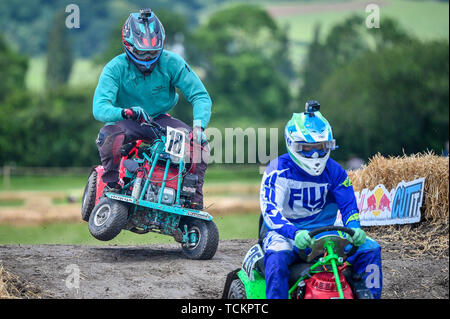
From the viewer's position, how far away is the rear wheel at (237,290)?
22.4 feet

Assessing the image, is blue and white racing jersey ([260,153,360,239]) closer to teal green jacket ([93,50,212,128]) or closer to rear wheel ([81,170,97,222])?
teal green jacket ([93,50,212,128])

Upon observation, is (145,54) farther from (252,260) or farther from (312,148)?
(252,260)

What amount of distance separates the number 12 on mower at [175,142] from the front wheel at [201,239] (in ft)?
2.88

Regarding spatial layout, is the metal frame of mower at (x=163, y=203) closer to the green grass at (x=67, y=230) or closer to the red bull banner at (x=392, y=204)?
the red bull banner at (x=392, y=204)

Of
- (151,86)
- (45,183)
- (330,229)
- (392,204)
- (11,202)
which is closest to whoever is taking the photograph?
(330,229)

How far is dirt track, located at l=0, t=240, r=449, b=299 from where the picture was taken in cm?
811

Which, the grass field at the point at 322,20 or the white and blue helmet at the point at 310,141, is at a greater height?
the grass field at the point at 322,20

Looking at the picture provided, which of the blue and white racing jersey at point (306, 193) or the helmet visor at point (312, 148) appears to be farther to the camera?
the blue and white racing jersey at point (306, 193)

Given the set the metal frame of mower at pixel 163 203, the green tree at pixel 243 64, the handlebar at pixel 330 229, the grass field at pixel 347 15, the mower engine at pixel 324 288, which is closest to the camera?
the mower engine at pixel 324 288

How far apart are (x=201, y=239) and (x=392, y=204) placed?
3057 mm

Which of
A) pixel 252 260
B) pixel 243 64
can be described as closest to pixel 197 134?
pixel 252 260

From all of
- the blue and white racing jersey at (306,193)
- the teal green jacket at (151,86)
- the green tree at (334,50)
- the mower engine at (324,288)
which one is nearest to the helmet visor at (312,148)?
the blue and white racing jersey at (306,193)

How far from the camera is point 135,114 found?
30.9ft
